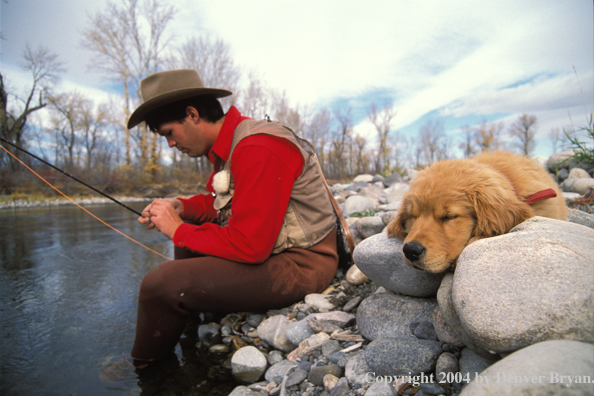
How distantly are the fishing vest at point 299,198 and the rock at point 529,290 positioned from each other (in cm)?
145

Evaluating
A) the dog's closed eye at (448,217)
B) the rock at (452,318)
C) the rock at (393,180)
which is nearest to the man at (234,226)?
the dog's closed eye at (448,217)

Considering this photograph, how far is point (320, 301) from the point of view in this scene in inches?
109

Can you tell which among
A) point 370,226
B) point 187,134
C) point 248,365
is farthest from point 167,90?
point 370,226

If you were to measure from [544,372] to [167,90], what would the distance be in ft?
10.7

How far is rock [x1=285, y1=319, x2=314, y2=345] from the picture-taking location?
96.6 inches

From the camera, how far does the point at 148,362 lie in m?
2.52

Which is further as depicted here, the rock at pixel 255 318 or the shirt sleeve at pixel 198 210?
the shirt sleeve at pixel 198 210

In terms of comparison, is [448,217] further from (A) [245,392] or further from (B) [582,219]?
(B) [582,219]

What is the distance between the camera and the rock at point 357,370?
174 cm

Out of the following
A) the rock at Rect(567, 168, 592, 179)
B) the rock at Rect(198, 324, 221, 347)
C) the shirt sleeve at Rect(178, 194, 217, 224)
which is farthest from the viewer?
the rock at Rect(567, 168, 592, 179)

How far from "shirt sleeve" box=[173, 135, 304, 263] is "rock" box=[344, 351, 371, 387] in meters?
0.99

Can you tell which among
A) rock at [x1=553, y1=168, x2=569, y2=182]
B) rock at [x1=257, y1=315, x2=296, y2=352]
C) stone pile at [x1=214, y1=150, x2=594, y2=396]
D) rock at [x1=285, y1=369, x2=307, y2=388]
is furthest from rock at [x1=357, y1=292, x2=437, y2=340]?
rock at [x1=553, y1=168, x2=569, y2=182]

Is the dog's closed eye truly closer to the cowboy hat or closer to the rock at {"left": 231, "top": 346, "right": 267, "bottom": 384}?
the rock at {"left": 231, "top": 346, "right": 267, "bottom": 384}

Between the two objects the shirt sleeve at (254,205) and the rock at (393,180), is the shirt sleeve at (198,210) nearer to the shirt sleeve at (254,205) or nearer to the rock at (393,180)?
the shirt sleeve at (254,205)
